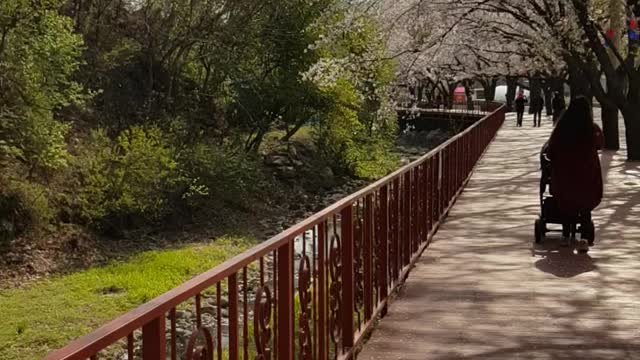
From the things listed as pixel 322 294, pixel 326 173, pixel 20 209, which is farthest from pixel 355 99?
pixel 322 294

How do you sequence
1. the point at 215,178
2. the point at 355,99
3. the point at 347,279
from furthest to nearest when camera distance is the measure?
the point at 355,99 < the point at 215,178 < the point at 347,279

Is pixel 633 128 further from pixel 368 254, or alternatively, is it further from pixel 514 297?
pixel 368 254

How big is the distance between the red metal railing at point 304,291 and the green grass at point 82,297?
4143 mm

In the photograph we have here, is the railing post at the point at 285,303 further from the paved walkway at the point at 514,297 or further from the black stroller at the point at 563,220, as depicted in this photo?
the black stroller at the point at 563,220

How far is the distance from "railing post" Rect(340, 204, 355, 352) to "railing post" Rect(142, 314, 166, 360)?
2688 mm

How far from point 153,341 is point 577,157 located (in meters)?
6.77

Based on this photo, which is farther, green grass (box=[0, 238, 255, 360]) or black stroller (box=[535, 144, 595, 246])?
green grass (box=[0, 238, 255, 360])

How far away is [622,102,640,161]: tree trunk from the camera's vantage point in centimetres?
2005

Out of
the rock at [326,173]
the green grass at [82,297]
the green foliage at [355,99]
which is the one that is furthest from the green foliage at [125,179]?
the rock at [326,173]

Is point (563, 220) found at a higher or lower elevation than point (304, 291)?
lower

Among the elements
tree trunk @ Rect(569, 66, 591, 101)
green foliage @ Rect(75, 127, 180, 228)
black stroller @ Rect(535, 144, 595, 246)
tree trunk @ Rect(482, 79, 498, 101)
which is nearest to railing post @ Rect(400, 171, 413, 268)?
black stroller @ Rect(535, 144, 595, 246)

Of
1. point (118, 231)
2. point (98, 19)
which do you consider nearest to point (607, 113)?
point (118, 231)

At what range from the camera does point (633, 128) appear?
66.0 feet

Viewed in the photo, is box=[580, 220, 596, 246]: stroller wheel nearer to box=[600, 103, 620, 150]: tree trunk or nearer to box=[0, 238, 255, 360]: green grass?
box=[0, 238, 255, 360]: green grass
